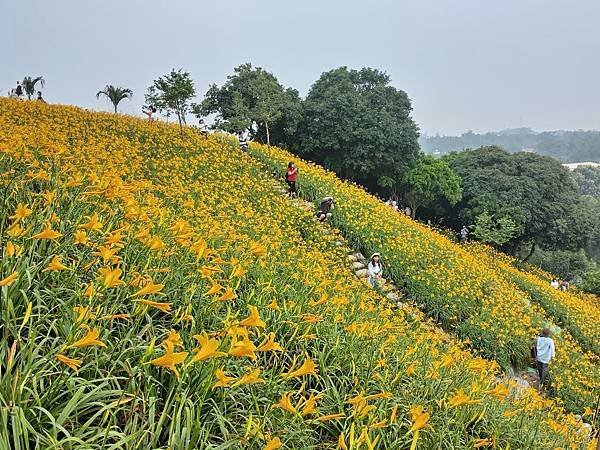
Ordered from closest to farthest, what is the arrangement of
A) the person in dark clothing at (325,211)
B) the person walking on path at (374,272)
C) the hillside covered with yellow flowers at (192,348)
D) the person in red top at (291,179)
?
the hillside covered with yellow flowers at (192,348) < the person walking on path at (374,272) < the person in dark clothing at (325,211) < the person in red top at (291,179)

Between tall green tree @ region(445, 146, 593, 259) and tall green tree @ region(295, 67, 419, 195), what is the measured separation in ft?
13.7

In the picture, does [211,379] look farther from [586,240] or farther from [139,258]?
[586,240]

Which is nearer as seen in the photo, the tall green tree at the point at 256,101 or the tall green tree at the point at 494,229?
the tall green tree at the point at 256,101

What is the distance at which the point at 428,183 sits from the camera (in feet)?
71.5

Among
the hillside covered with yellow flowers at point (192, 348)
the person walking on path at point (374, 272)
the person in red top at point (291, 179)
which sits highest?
the person in red top at point (291, 179)

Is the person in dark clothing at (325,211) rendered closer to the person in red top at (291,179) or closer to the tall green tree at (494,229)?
the person in red top at (291,179)

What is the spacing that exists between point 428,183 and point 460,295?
1354 centimetres

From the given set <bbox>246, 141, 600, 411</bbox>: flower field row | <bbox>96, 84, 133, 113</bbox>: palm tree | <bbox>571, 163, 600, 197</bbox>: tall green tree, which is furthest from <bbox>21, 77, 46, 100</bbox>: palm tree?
<bbox>571, 163, 600, 197</bbox>: tall green tree

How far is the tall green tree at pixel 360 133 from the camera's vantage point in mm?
20500

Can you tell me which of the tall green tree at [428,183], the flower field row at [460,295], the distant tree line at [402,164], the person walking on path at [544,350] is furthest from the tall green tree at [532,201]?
the person walking on path at [544,350]

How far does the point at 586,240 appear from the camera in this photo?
77.5ft

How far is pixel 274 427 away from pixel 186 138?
35.7 ft

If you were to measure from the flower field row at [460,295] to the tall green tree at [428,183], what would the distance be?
10074 millimetres

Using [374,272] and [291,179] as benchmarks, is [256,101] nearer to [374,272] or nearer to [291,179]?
[291,179]
